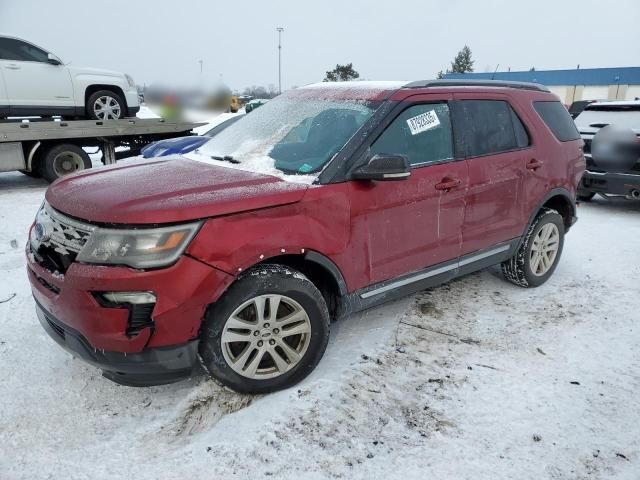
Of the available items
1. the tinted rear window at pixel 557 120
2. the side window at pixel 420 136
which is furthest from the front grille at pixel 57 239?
the tinted rear window at pixel 557 120

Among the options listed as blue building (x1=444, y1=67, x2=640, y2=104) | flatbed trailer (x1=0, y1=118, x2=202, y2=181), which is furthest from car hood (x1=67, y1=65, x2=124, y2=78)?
blue building (x1=444, y1=67, x2=640, y2=104)

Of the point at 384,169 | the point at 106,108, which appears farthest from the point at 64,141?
the point at 384,169

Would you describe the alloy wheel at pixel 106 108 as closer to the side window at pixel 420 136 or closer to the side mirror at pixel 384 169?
the side window at pixel 420 136

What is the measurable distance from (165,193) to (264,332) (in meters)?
0.89

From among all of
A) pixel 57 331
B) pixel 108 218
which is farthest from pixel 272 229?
pixel 57 331

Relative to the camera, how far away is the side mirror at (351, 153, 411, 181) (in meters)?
2.86

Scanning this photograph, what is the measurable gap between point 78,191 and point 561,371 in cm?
306

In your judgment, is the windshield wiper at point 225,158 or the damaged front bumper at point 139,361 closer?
the damaged front bumper at point 139,361

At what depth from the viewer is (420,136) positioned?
10.9 feet

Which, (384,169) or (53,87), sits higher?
(53,87)

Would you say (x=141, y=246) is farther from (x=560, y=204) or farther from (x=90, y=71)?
(x=90, y=71)

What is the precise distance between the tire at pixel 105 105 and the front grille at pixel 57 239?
786cm

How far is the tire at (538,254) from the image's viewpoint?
168 inches

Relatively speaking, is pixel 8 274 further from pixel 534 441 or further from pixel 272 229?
pixel 534 441
